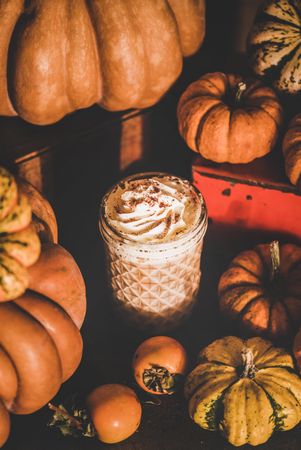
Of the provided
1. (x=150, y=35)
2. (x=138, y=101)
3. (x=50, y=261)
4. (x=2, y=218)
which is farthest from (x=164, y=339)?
(x=150, y=35)

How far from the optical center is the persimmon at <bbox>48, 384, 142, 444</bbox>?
4.58ft

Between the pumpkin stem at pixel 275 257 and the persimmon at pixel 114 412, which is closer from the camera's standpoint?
the persimmon at pixel 114 412

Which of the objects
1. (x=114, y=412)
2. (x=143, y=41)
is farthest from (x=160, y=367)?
(x=143, y=41)

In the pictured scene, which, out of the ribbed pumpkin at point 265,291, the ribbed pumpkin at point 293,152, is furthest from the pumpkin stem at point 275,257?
the ribbed pumpkin at point 293,152

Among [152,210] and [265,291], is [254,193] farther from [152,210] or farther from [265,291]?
[152,210]

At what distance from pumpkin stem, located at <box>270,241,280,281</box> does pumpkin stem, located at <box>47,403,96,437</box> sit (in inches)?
29.0

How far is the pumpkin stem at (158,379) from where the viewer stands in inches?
59.5

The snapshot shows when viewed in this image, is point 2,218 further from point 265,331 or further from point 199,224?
point 265,331

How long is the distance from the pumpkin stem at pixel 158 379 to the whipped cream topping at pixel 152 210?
1.26 feet

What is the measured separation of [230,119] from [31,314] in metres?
0.91

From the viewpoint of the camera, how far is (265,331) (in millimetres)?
1636

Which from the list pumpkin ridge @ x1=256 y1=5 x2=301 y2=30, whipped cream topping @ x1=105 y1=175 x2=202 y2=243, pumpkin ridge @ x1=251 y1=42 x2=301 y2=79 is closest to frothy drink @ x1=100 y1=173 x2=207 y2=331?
whipped cream topping @ x1=105 y1=175 x2=202 y2=243

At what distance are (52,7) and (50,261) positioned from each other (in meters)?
0.81

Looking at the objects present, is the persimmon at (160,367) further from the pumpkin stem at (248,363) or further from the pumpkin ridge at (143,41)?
the pumpkin ridge at (143,41)
